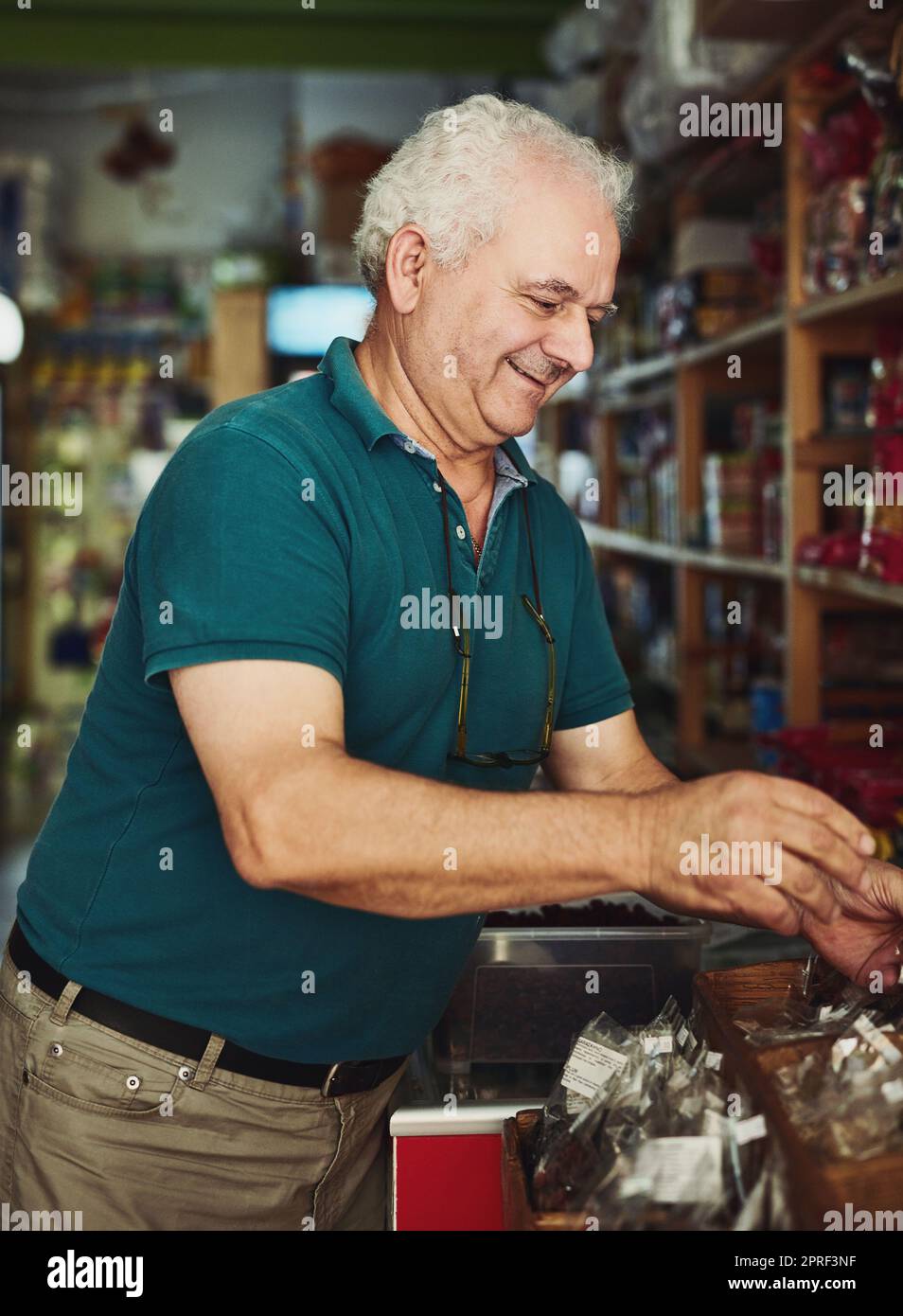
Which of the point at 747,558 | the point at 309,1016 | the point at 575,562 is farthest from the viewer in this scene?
the point at 747,558

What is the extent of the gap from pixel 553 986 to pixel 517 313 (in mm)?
878

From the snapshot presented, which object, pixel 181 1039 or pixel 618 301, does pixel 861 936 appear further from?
pixel 618 301

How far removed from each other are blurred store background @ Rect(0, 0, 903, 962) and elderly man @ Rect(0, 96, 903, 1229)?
882mm

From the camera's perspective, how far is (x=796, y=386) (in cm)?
288

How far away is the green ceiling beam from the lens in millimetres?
6453

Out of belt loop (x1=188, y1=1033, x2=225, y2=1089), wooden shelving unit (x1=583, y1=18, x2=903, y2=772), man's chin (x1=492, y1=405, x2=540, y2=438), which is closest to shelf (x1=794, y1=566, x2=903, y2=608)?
wooden shelving unit (x1=583, y1=18, x2=903, y2=772)

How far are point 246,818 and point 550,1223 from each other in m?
0.41

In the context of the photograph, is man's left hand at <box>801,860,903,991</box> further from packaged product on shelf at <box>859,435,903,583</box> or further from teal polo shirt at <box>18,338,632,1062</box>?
packaged product on shelf at <box>859,435,903,583</box>

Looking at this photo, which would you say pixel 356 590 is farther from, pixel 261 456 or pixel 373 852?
pixel 373 852

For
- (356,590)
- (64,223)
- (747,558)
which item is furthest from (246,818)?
(64,223)

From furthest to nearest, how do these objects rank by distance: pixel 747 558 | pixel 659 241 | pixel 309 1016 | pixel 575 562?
pixel 659 241 → pixel 747 558 → pixel 575 562 → pixel 309 1016

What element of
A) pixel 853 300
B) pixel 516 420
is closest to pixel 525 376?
pixel 516 420

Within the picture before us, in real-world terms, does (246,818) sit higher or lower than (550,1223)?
higher

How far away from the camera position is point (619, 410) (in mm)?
5445
